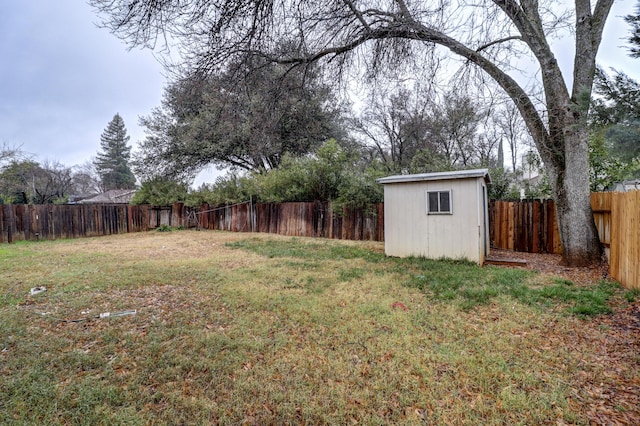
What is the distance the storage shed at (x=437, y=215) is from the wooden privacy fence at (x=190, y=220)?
257cm

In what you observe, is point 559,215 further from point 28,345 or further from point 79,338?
point 28,345

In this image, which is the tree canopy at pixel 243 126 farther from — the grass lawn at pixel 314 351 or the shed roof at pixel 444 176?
the grass lawn at pixel 314 351

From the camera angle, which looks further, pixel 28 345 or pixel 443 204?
pixel 443 204

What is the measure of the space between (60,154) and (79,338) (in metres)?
33.2

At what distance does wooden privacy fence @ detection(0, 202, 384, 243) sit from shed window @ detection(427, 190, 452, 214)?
302 centimetres

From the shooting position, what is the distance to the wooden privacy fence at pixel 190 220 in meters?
10.0

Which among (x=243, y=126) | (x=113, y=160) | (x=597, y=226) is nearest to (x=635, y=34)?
(x=597, y=226)

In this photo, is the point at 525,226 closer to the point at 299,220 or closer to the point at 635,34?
the point at 635,34

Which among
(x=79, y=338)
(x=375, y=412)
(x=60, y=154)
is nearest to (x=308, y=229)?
(x=79, y=338)

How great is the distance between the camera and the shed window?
6.03m

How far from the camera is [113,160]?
117 ft

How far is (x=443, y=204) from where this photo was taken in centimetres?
609

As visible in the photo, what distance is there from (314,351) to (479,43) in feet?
20.0

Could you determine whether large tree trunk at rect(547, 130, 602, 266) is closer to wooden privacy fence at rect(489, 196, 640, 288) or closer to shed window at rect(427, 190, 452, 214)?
wooden privacy fence at rect(489, 196, 640, 288)
